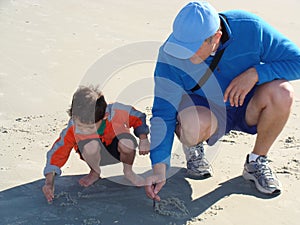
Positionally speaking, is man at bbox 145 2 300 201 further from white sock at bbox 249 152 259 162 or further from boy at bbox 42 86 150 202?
boy at bbox 42 86 150 202

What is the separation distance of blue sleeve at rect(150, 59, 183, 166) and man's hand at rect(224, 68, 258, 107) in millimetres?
289

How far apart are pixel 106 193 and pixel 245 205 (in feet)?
2.47

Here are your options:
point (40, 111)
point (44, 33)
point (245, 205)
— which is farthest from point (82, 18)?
point (245, 205)

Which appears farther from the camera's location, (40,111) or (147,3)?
(147,3)

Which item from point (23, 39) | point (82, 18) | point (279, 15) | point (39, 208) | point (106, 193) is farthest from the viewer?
point (279, 15)

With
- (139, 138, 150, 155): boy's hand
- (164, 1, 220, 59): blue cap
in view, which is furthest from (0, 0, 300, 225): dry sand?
(164, 1, 220, 59): blue cap

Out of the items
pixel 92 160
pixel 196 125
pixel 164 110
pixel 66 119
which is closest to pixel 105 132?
pixel 92 160

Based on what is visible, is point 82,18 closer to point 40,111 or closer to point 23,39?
point 23,39

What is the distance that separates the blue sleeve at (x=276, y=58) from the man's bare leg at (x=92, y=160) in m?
0.97

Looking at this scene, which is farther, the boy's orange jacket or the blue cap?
the boy's orange jacket

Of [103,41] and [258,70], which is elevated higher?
[258,70]

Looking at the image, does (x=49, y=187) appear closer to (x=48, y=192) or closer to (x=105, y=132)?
(x=48, y=192)

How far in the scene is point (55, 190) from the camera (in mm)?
3057

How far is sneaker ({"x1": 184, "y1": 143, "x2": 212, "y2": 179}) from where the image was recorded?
10.8 feet
